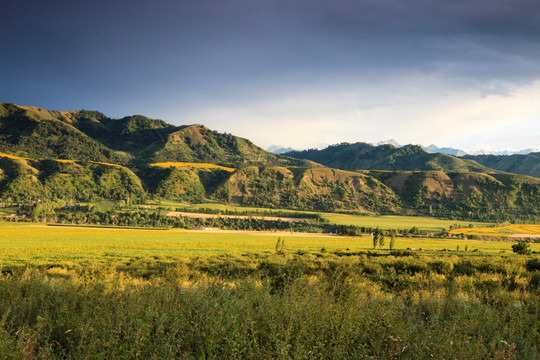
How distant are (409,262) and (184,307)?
1836cm

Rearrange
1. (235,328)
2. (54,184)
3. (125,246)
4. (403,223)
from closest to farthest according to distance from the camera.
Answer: (235,328) → (125,246) → (403,223) → (54,184)

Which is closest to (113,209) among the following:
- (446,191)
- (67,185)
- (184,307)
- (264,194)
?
(67,185)

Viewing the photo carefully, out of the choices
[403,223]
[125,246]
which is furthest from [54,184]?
[403,223]

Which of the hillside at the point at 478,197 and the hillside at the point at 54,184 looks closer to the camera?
the hillside at the point at 54,184

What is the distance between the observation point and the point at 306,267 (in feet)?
62.7

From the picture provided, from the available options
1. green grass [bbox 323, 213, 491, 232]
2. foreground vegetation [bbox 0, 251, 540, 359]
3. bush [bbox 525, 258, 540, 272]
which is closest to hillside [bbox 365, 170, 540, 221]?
green grass [bbox 323, 213, 491, 232]

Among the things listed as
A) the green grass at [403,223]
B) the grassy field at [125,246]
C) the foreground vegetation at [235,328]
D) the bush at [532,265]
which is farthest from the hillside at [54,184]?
the bush at [532,265]

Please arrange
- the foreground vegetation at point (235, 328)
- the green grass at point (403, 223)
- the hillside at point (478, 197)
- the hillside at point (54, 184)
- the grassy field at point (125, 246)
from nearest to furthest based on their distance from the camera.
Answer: the foreground vegetation at point (235, 328), the grassy field at point (125, 246), the green grass at point (403, 223), the hillside at point (54, 184), the hillside at point (478, 197)

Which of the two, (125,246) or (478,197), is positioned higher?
(478,197)

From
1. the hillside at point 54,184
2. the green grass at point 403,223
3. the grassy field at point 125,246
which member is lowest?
the green grass at point 403,223

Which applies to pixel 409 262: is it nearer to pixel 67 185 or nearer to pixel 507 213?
pixel 507 213

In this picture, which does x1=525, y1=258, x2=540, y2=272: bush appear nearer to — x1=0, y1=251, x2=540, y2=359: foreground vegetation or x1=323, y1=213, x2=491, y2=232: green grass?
x1=0, y1=251, x2=540, y2=359: foreground vegetation

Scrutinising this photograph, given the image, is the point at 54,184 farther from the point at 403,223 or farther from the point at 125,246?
the point at 403,223

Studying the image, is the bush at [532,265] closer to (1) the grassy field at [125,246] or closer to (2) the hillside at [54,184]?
(1) the grassy field at [125,246]
